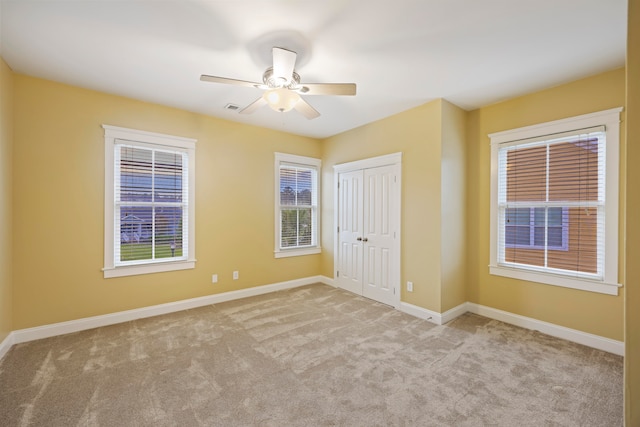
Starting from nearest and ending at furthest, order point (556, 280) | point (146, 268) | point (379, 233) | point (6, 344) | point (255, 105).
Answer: point (6, 344)
point (255, 105)
point (556, 280)
point (146, 268)
point (379, 233)

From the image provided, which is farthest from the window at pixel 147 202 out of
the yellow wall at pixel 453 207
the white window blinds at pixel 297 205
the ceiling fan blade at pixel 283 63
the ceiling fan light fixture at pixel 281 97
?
the yellow wall at pixel 453 207

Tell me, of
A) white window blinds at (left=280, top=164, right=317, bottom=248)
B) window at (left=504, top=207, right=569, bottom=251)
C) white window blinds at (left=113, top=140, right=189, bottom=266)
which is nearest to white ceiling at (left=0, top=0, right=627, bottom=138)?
white window blinds at (left=113, top=140, right=189, bottom=266)

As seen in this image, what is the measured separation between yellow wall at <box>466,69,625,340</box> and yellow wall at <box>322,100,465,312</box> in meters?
0.21

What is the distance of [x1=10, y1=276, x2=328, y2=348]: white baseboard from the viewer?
288cm

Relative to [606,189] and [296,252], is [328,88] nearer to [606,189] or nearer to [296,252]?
[606,189]

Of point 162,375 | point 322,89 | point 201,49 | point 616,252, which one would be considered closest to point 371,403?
point 162,375

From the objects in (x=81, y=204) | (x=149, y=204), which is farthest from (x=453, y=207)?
(x=81, y=204)

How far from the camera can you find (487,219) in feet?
11.9

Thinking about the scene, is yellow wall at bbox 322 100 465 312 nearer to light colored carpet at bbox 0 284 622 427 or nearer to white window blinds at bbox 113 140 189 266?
light colored carpet at bbox 0 284 622 427

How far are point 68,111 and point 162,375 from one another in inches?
121

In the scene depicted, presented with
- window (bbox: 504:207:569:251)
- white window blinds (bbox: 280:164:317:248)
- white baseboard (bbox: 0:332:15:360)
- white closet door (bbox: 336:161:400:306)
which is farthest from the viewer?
white window blinds (bbox: 280:164:317:248)

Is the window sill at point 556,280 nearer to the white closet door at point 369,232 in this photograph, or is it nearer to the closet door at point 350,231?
the white closet door at point 369,232

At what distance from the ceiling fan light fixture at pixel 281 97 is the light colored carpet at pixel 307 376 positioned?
2.37 meters

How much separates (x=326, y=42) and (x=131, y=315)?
387 cm
